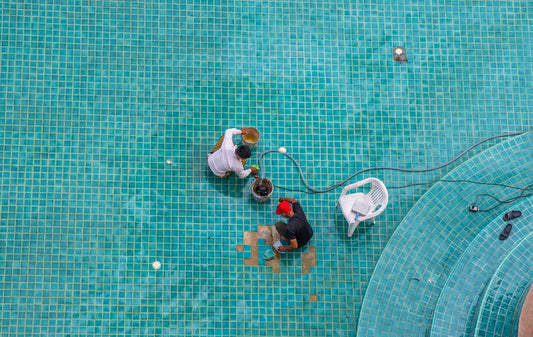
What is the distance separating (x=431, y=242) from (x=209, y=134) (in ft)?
15.9

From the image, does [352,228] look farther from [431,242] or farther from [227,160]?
[227,160]

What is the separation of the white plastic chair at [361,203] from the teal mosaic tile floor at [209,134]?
0.61 m

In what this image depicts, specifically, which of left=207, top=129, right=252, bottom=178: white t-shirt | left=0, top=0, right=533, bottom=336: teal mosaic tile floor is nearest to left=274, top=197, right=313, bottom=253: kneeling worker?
left=0, top=0, right=533, bottom=336: teal mosaic tile floor

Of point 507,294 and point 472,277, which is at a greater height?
point 472,277

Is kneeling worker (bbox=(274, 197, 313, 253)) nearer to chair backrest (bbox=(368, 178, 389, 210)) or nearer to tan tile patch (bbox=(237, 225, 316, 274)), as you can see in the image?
tan tile patch (bbox=(237, 225, 316, 274))

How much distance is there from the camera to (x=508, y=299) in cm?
1038

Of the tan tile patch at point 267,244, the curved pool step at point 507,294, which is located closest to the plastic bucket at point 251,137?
the tan tile patch at point 267,244

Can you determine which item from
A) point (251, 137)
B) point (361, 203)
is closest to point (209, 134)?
point (251, 137)

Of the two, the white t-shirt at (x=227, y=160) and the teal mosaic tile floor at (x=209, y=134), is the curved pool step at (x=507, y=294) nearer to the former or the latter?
the teal mosaic tile floor at (x=209, y=134)

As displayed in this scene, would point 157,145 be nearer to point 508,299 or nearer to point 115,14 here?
point 115,14

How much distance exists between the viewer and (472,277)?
1085cm

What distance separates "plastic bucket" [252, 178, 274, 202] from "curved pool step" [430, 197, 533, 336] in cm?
369

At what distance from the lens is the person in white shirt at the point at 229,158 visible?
10.7 m

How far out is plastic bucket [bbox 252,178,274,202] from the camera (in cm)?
1149
